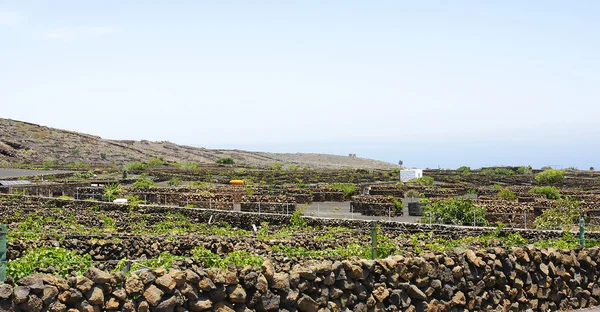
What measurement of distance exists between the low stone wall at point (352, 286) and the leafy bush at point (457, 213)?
51.7ft

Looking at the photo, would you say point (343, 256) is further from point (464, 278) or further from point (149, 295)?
point (149, 295)

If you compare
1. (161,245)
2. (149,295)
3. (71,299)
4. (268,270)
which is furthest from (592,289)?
(161,245)

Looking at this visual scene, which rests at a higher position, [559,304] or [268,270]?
[268,270]

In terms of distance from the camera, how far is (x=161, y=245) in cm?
2134

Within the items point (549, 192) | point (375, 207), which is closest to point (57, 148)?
point (549, 192)

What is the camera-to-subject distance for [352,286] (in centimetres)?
1075

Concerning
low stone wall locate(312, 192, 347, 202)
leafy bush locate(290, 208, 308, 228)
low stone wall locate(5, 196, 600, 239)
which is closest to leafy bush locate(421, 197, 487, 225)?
low stone wall locate(5, 196, 600, 239)

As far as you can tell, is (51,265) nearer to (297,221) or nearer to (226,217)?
(297,221)

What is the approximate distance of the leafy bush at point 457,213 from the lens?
95.3ft

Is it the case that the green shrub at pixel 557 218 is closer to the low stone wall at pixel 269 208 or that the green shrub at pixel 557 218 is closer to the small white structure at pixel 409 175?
the low stone wall at pixel 269 208

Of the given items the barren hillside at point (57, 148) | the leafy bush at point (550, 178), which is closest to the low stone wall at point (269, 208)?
the leafy bush at point (550, 178)

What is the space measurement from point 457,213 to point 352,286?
1965cm

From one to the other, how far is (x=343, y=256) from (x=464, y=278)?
2.68 meters

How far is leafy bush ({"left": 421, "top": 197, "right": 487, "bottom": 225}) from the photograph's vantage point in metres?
29.1
